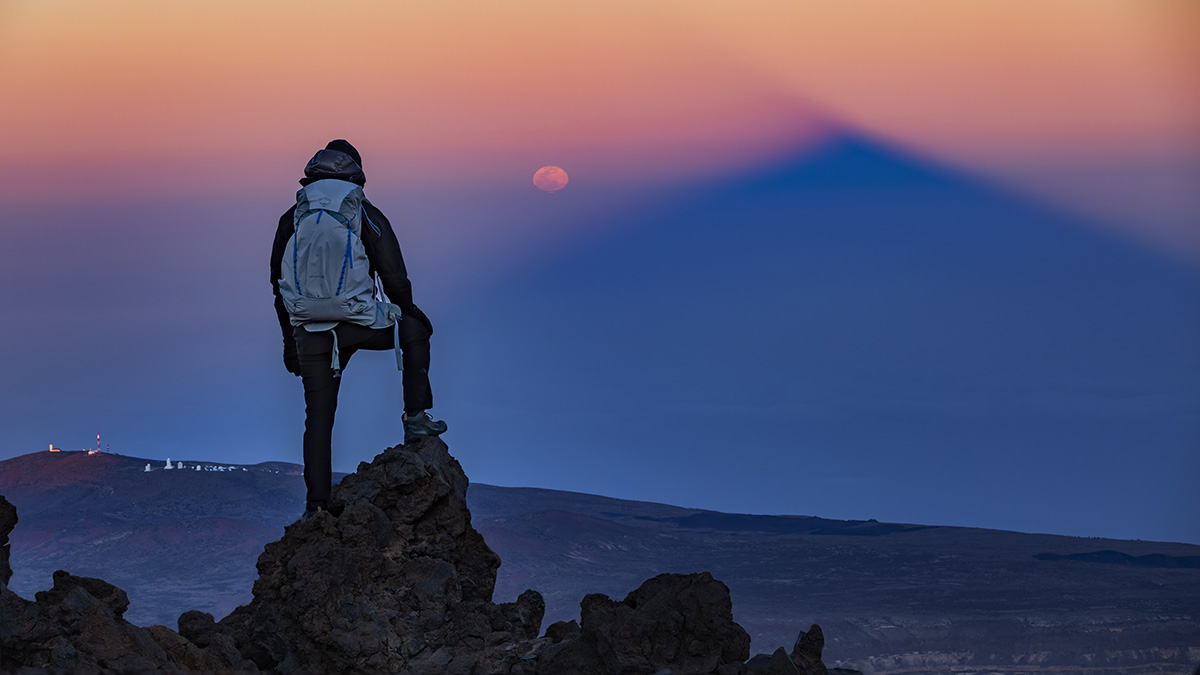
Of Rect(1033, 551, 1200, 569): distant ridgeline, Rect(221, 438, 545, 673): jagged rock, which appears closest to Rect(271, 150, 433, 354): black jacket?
Rect(221, 438, 545, 673): jagged rock

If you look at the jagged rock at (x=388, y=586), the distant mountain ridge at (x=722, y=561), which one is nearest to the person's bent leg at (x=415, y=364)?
the jagged rock at (x=388, y=586)

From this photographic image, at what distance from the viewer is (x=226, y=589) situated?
22.9 meters

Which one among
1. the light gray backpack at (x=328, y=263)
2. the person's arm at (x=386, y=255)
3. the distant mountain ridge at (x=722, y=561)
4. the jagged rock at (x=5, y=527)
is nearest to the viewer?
the jagged rock at (x=5, y=527)

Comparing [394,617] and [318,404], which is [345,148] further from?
[394,617]

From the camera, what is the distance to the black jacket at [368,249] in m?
11.3

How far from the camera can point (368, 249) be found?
11.3m

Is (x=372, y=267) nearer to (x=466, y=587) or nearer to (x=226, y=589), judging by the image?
(x=466, y=587)

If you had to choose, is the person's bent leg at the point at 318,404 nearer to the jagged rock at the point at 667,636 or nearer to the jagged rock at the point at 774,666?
the jagged rock at the point at 667,636

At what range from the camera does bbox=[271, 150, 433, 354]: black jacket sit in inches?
446

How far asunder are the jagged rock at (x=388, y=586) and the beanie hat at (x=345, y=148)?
2.22m

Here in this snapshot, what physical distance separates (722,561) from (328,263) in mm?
16685

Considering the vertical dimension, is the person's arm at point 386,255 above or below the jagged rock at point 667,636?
above

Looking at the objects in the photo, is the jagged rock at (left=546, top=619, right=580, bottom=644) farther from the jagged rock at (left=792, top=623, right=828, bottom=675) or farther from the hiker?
the hiker

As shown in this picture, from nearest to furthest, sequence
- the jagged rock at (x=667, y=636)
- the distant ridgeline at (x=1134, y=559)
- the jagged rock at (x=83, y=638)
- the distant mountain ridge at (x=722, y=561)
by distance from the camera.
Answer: the jagged rock at (x=667, y=636) → the jagged rock at (x=83, y=638) → the distant mountain ridge at (x=722, y=561) → the distant ridgeline at (x=1134, y=559)
